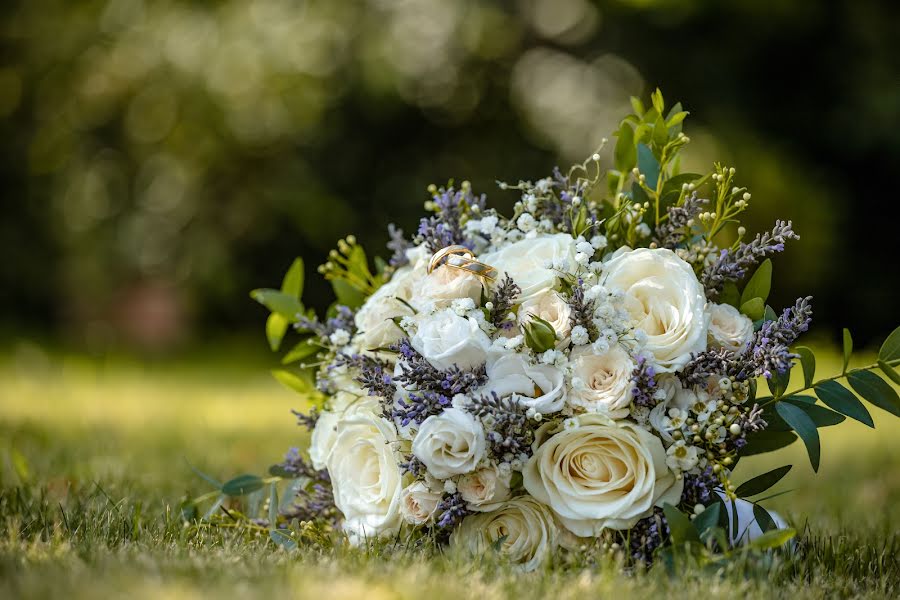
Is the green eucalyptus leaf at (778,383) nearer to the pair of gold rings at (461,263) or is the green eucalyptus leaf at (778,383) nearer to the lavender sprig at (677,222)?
the lavender sprig at (677,222)

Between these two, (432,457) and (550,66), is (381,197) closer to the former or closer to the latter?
(550,66)

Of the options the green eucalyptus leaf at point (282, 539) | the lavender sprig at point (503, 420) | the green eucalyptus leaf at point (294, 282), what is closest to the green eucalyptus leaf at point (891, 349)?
the lavender sprig at point (503, 420)

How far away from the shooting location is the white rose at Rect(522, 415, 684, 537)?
1512 millimetres

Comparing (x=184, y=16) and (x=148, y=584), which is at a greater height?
(x=184, y=16)

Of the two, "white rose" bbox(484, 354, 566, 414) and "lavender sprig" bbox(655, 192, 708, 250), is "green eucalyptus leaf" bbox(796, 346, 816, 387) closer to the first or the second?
"lavender sprig" bbox(655, 192, 708, 250)

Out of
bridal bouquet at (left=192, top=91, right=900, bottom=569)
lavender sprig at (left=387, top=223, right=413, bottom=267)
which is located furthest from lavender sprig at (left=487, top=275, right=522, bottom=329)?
lavender sprig at (left=387, top=223, right=413, bottom=267)

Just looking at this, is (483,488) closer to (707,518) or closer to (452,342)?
(452,342)

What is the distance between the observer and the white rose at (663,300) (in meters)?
1.55

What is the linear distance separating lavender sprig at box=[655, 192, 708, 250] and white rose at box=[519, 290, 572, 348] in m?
0.30

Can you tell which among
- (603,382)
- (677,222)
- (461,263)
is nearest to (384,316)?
(461,263)

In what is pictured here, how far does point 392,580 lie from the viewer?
129 cm

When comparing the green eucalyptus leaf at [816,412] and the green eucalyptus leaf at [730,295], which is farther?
the green eucalyptus leaf at [730,295]

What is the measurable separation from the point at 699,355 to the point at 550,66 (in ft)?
25.7

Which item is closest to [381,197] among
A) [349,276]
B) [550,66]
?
[550,66]
